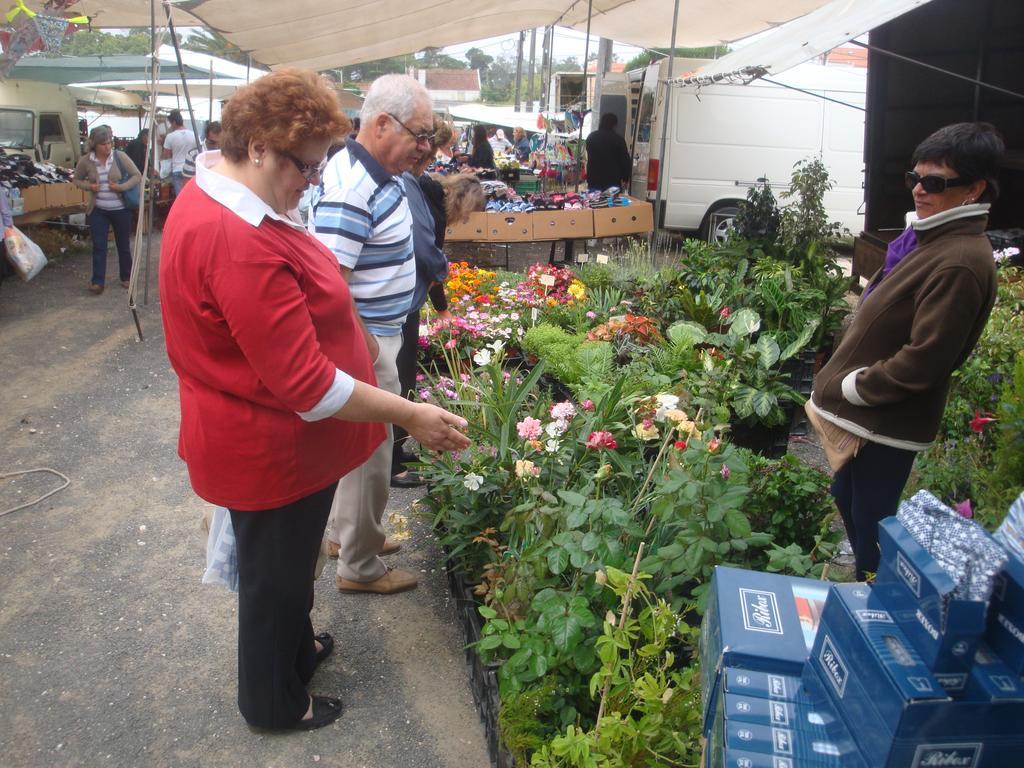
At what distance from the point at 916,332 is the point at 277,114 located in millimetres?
1742

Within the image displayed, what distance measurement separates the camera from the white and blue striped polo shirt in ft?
8.77

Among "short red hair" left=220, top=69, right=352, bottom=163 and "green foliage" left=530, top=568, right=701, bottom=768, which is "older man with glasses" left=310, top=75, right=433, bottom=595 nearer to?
"short red hair" left=220, top=69, right=352, bottom=163

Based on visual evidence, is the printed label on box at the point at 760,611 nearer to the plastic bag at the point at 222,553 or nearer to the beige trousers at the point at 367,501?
the plastic bag at the point at 222,553

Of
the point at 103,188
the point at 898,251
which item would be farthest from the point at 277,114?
the point at 103,188

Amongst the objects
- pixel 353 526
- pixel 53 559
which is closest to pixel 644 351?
pixel 353 526

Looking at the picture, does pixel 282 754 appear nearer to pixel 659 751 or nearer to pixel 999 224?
pixel 659 751

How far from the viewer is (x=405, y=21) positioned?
9891 mm

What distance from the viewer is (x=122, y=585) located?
10.7ft

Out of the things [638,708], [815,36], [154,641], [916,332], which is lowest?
[154,641]

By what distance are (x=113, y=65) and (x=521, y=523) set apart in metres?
21.5

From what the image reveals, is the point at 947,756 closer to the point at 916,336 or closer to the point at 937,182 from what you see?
the point at 916,336

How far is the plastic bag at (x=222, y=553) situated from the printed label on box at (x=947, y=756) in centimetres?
179

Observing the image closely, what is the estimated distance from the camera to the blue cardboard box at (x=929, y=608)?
98 cm

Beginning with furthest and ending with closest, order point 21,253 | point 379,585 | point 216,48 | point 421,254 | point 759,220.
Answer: point 216,48, point 759,220, point 21,253, point 421,254, point 379,585
